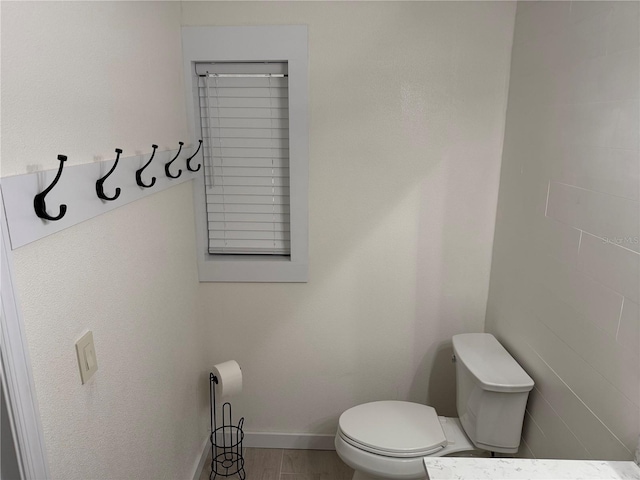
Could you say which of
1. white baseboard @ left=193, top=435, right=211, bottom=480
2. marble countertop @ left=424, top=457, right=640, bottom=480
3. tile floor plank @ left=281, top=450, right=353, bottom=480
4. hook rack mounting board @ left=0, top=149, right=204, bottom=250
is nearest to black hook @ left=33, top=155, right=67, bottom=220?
hook rack mounting board @ left=0, top=149, right=204, bottom=250

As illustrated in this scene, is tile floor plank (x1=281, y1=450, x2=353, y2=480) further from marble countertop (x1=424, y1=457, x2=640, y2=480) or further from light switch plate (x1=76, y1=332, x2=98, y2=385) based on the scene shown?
light switch plate (x1=76, y1=332, x2=98, y2=385)

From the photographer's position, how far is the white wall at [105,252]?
36.7 inches

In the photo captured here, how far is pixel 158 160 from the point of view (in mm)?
1590

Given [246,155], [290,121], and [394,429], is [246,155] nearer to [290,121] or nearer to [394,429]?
[290,121]

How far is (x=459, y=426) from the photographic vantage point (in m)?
1.91

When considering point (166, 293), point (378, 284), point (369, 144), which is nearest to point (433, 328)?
point (378, 284)

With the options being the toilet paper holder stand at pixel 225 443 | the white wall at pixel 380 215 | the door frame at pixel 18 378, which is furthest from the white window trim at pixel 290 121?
the door frame at pixel 18 378

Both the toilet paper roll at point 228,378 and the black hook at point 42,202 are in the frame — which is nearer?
the black hook at point 42,202

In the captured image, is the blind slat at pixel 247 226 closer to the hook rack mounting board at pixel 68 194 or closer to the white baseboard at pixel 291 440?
the hook rack mounting board at pixel 68 194

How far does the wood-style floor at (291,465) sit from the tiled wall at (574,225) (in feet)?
2.90

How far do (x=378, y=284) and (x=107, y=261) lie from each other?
4.08ft

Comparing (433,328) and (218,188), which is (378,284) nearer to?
(433,328)

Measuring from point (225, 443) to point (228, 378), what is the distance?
0.56 metres

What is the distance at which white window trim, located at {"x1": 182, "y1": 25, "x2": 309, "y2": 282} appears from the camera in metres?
1.91
